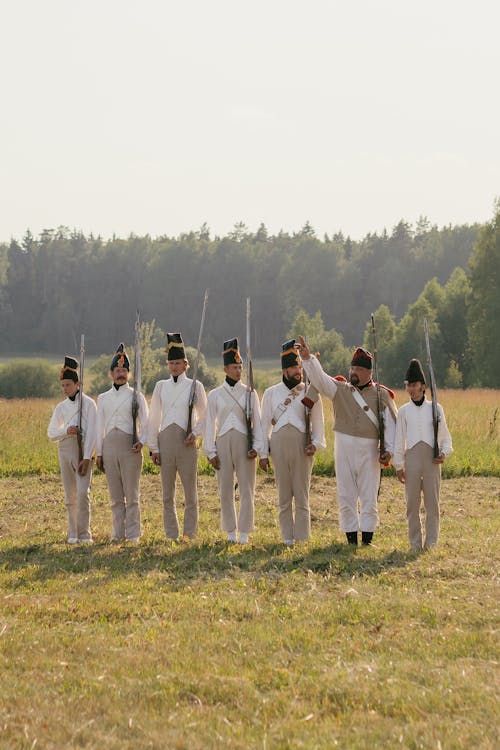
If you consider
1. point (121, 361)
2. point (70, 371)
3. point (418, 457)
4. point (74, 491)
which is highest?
point (121, 361)

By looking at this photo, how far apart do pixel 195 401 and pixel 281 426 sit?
1.11 m

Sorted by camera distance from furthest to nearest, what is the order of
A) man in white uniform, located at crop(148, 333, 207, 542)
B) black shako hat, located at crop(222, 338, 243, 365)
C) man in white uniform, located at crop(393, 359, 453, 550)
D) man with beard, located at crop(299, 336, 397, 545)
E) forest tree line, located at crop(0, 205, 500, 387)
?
forest tree line, located at crop(0, 205, 500, 387)
man in white uniform, located at crop(148, 333, 207, 542)
black shako hat, located at crop(222, 338, 243, 365)
man with beard, located at crop(299, 336, 397, 545)
man in white uniform, located at crop(393, 359, 453, 550)

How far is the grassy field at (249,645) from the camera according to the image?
528 cm

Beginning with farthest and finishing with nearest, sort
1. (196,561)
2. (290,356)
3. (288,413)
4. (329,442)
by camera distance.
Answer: (329,442) → (290,356) → (288,413) → (196,561)

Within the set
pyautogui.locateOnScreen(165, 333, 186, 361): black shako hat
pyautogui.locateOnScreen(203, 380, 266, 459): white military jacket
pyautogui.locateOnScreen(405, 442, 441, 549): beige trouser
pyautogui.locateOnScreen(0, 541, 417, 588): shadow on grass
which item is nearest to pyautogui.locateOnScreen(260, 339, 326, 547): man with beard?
pyautogui.locateOnScreen(203, 380, 266, 459): white military jacket

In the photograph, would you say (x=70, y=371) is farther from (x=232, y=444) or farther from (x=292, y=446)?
(x=292, y=446)

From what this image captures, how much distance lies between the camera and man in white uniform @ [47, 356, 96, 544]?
1083 cm

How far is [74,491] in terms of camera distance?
11047 millimetres

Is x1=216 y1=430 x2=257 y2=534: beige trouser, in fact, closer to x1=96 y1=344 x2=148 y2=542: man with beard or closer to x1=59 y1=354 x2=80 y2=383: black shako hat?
x1=96 y1=344 x2=148 y2=542: man with beard

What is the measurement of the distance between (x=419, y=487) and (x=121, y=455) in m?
3.34

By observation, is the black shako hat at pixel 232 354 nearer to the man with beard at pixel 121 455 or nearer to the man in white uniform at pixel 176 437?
the man in white uniform at pixel 176 437

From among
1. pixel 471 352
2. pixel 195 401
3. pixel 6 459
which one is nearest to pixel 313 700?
pixel 195 401

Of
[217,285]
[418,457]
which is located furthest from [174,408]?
[217,285]

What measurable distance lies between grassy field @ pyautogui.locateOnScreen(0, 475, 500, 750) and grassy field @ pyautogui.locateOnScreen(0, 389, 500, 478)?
7.32 metres
